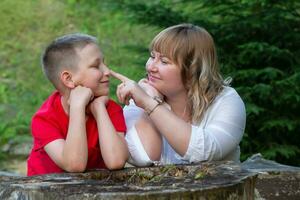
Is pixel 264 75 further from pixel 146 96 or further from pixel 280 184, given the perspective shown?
pixel 146 96

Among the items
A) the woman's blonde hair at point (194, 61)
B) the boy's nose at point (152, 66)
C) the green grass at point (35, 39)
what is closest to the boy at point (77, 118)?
the boy's nose at point (152, 66)

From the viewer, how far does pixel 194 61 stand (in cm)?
384

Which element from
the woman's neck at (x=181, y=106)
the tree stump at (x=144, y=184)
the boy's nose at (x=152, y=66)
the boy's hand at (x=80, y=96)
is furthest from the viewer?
the woman's neck at (x=181, y=106)

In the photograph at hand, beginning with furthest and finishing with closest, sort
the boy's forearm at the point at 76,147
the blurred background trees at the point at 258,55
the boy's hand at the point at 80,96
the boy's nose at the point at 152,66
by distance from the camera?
1. the blurred background trees at the point at 258,55
2. the boy's nose at the point at 152,66
3. the boy's hand at the point at 80,96
4. the boy's forearm at the point at 76,147

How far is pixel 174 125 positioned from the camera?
3547 mm

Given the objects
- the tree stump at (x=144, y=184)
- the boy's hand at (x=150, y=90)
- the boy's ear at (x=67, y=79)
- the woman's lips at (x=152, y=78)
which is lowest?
the tree stump at (x=144, y=184)

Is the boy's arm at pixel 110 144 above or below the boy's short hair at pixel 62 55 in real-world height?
below

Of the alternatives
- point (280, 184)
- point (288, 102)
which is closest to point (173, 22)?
point (288, 102)

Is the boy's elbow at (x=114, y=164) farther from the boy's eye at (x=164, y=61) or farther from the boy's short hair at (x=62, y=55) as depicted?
the boy's eye at (x=164, y=61)

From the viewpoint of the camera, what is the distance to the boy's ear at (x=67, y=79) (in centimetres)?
358

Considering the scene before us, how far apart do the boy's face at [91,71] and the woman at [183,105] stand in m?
0.10

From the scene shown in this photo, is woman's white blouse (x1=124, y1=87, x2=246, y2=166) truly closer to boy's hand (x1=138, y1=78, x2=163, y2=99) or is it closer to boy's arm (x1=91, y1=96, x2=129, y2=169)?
boy's hand (x1=138, y1=78, x2=163, y2=99)

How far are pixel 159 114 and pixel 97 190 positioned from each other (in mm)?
746

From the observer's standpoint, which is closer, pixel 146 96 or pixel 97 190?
pixel 97 190
